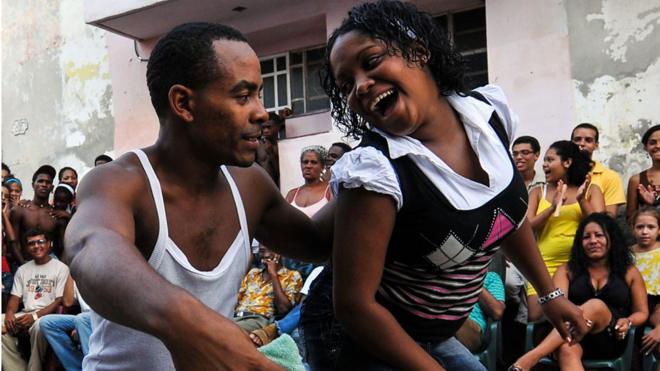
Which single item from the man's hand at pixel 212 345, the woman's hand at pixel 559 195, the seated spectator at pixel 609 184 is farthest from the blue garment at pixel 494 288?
the man's hand at pixel 212 345

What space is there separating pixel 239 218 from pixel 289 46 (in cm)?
853

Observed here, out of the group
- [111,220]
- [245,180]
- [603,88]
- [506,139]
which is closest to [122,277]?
[111,220]

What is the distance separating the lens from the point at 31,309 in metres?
8.88

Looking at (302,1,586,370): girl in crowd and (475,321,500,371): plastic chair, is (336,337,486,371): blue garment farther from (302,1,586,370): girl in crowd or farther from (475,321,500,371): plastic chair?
(475,321,500,371): plastic chair

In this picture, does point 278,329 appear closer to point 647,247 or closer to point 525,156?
point 525,156

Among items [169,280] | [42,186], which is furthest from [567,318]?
[42,186]

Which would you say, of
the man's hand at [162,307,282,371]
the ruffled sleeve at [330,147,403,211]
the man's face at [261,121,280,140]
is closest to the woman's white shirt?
the ruffled sleeve at [330,147,403,211]

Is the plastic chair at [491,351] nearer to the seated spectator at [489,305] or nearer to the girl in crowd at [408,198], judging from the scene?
the seated spectator at [489,305]

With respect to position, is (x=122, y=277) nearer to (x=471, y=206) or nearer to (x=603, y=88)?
(x=471, y=206)

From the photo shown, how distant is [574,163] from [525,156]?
1.74 ft

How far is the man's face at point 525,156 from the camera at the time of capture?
719 cm

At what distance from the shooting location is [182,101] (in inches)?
93.2

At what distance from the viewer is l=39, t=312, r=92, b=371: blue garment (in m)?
8.34

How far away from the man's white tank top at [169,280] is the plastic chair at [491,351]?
4232mm
